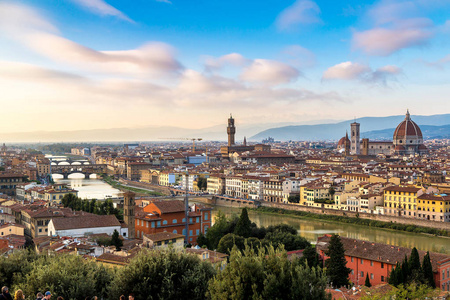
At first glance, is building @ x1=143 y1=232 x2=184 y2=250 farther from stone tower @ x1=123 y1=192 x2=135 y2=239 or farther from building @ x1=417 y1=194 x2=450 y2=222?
building @ x1=417 y1=194 x2=450 y2=222

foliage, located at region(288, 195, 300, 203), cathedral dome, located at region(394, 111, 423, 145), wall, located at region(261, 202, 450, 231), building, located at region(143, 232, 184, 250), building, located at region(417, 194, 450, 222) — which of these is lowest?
wall, located at region(261, 202, 450, 231)

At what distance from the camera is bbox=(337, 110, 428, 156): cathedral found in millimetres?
53156

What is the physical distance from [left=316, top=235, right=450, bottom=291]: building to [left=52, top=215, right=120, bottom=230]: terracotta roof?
6047mm

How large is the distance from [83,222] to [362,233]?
1004 cm

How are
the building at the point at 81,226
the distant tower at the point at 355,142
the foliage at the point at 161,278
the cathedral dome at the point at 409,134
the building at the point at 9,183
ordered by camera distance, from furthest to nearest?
1. the distant tower at the point at 355,142
2. the cathedral dome at the point at 409,134
3. the building at the point at 9,183
4. the building at the point at 81,226
5. the foliage at the point at 161,278

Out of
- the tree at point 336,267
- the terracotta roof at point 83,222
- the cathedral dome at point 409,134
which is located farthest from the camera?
the cathedral dome at point 409,134

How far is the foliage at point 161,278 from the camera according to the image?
6312 mm

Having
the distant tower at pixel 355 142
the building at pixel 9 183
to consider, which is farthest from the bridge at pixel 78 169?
the distant tower at pixel 355 142

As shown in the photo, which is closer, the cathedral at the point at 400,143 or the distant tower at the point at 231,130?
the cathedral at the point at 400,143

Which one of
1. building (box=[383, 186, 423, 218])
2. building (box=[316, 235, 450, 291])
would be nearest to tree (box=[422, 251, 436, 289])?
building (box=[316, 235, 450, 291])

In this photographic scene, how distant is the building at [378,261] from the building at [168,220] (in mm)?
4870

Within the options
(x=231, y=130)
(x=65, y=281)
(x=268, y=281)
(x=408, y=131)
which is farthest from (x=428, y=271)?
(x=231, y=130)

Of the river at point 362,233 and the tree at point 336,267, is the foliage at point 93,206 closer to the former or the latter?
the river at point 362,233

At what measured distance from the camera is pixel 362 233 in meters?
18.2
